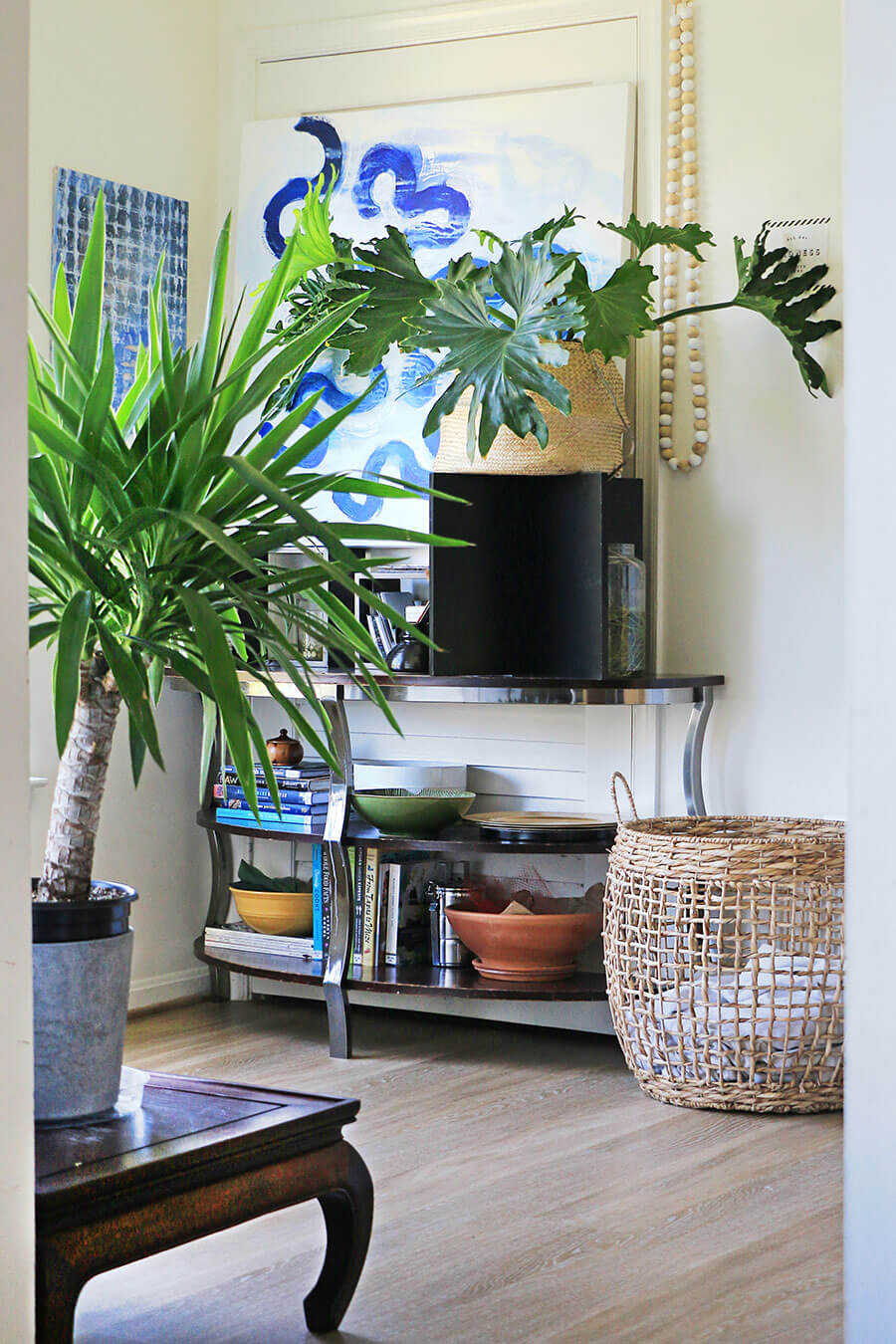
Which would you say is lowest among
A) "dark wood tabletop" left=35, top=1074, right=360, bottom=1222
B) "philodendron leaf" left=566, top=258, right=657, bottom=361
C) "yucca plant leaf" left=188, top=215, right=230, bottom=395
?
"dark wood tabletop" left=35, top=1074, right=360, bottom=1222

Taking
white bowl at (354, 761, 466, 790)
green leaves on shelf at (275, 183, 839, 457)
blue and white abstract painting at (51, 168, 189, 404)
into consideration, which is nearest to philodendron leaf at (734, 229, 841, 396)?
green leaves on shelf at (275, 183, 839, 457)

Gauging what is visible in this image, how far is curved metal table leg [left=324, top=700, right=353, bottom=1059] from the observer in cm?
372

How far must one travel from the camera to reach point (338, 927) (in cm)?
377

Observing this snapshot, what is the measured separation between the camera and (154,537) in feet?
6.17

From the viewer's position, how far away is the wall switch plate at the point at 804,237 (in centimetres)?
367

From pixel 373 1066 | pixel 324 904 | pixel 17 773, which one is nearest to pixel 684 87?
pixel 324 904

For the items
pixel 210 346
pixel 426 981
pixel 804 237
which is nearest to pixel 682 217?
pixel 804 237

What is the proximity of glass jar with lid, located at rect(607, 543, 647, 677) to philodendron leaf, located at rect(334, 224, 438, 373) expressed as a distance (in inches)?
27.1

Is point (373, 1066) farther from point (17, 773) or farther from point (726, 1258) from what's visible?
point (17, 773)

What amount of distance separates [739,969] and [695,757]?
0.64 meters

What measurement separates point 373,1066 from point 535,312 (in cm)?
170

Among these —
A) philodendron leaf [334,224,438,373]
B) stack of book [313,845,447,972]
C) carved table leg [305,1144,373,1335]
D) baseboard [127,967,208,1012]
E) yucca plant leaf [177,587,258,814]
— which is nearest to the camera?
yucca plant leaf [177,587,258,814]

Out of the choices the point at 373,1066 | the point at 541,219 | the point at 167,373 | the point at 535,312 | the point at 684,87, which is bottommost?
the point at 373,1066

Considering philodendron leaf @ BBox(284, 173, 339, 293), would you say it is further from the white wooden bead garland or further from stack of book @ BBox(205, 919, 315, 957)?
stack of book @ BBox(205, 919, 315, 957)
